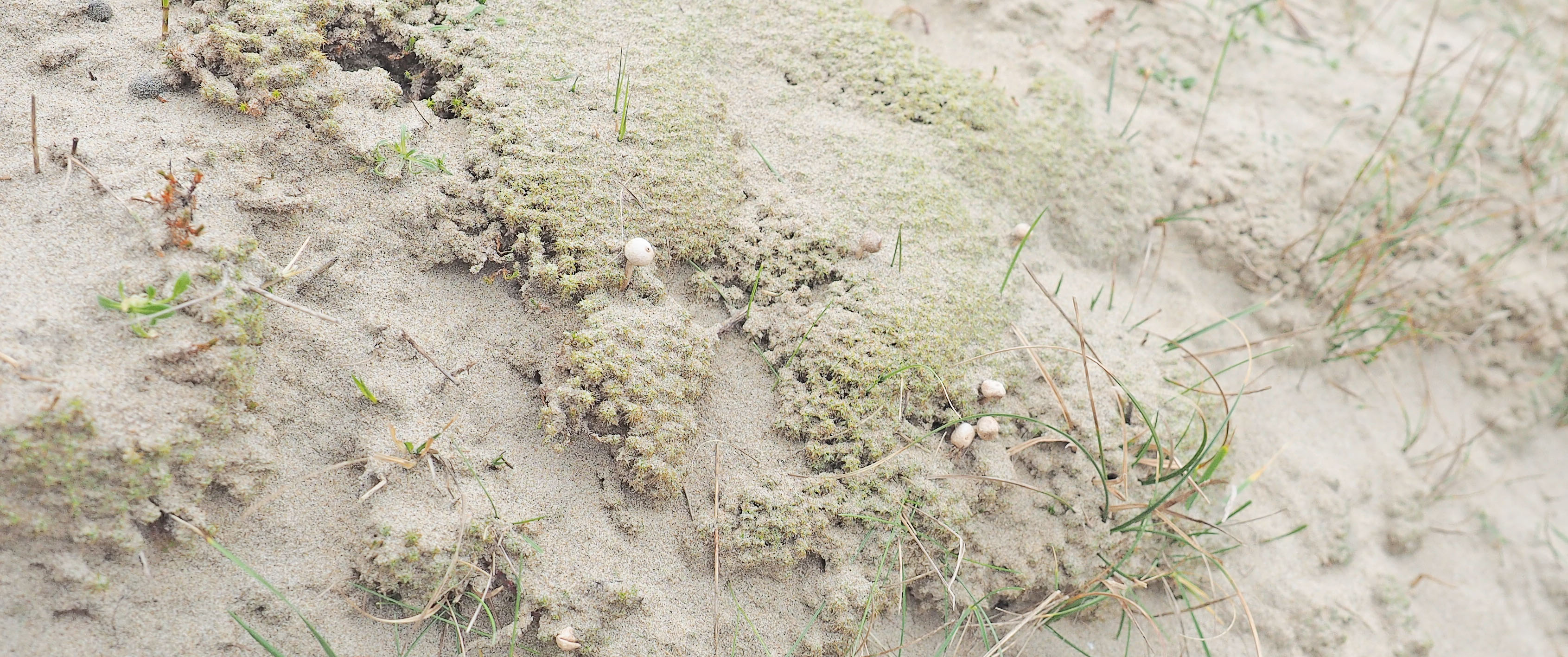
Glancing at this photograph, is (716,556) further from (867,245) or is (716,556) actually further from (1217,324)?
(1217,324)

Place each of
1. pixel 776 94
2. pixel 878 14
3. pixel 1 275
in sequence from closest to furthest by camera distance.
→ pixel 1 275
pixel 776 94
pixel 878 14

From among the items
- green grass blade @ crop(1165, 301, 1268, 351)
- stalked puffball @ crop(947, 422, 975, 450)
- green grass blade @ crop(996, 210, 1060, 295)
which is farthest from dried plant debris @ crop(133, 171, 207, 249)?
green grass blade @ crop(1165, 301, 1268, 351)

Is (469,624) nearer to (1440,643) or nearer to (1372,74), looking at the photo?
(1440,643)

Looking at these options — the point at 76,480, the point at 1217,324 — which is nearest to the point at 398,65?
the point at 76,480

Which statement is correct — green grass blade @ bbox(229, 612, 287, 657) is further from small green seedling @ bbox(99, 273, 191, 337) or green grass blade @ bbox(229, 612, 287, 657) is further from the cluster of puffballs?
the cluster of puffballs

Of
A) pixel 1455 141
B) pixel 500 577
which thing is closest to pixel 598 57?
pixel 500 577
